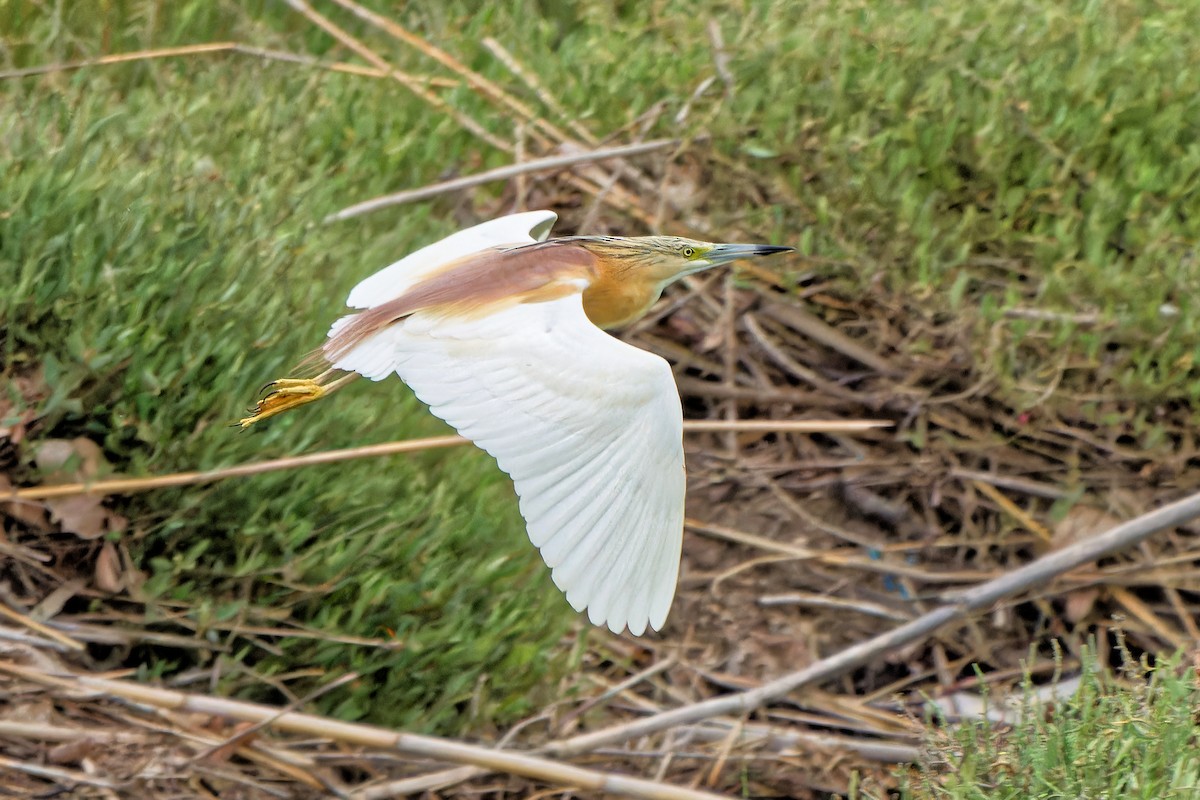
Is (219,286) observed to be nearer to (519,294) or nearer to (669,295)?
(519,294)

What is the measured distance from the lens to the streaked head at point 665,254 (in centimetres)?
271

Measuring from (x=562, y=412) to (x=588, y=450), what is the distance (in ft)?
0.20

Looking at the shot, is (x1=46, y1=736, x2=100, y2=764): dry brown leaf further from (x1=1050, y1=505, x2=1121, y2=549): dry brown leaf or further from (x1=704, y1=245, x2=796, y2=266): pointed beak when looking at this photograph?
(x1=1050, y1=505, x2=1121, y2=549): dry brown leaf

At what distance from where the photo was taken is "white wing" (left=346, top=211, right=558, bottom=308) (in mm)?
2678

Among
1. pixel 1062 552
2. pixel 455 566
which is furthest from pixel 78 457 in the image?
pixel 1062 552

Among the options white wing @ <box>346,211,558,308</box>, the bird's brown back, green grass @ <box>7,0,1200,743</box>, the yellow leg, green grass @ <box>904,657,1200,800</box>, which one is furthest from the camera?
green grass @ <box>7,0,1200,743</box>

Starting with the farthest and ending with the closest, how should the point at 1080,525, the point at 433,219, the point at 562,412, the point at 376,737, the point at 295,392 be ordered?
1. the point at 433,219
2. the point at 1080,525
3. the point at 376,737
4. the point at 295,392
5. the point at 562,412

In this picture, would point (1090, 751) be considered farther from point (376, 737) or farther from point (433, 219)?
point (433, 219)

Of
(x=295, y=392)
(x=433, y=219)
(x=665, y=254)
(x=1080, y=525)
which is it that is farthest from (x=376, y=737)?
(x=1080, y=525)

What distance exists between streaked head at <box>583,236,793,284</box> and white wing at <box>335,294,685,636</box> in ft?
1.50

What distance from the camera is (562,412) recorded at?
86.2 inches

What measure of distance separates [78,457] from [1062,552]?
1897 millimetres

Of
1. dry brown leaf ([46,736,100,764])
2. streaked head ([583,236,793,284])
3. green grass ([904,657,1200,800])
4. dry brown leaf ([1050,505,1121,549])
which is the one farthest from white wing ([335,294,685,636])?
dry brown leaf ([1050,505,1121,549])

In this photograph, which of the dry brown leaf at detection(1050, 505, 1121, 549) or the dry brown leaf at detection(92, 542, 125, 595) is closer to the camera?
the dry brown leaf at detection(92, 542, 125, 595)
